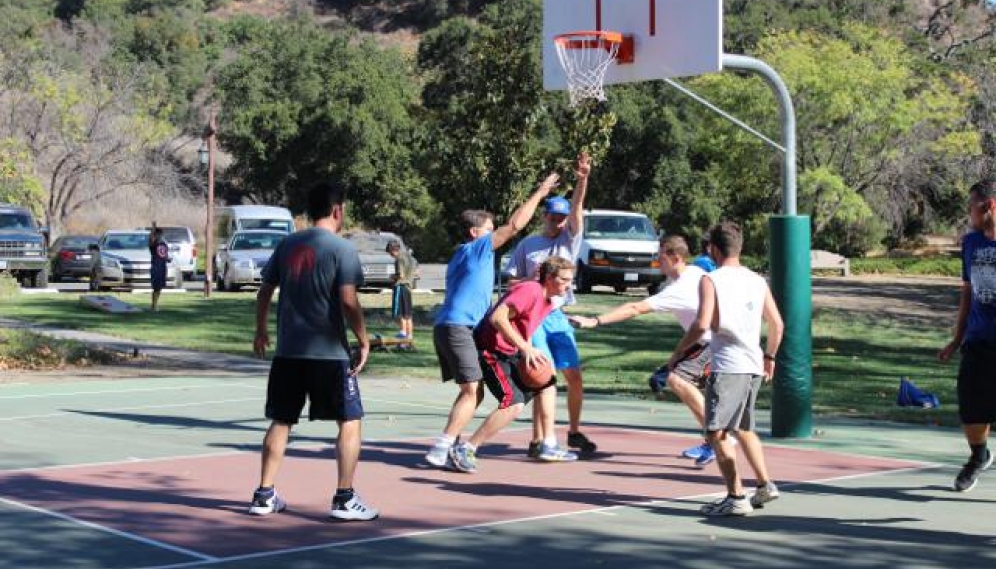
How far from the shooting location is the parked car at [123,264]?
119ft

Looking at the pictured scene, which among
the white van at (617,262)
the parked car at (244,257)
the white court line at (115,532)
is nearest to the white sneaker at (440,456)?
the white court line at (115,532)

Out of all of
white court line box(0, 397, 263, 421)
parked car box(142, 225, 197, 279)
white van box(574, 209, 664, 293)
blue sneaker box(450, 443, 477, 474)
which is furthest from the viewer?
parked car box(142, 225, 197, 279)

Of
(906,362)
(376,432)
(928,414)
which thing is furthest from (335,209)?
(906,362)

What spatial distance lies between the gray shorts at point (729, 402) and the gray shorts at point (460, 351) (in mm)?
2194

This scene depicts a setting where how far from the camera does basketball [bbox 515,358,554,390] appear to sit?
9.96 m

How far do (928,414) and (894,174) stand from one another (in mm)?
34990

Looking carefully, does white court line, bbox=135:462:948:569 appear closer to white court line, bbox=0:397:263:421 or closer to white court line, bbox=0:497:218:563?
white court line, bbox=0:497:218:563

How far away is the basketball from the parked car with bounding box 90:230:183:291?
A: 26.7 meters

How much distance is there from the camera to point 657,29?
47.1ft

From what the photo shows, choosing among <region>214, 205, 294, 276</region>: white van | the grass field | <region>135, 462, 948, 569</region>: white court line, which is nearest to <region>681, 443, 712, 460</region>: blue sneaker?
<region>135, 462, 948, 569</region>: white court line

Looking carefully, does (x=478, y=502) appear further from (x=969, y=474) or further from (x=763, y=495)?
(x=969, y=474)

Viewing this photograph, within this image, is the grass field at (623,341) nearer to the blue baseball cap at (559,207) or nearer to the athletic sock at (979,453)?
the athletic sock at (979,453)

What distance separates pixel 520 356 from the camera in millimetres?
9945

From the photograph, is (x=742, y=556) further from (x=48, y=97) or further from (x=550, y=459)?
(x=48, y=97)
